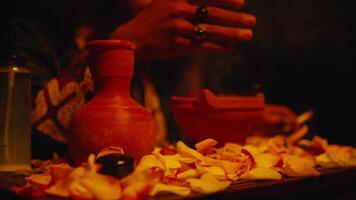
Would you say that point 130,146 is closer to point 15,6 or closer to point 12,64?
point 12,64

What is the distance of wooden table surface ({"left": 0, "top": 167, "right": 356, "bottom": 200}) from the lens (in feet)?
3.11

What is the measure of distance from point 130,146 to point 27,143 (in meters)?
0.44

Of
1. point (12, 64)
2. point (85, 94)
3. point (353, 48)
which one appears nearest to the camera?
point (12, 64)

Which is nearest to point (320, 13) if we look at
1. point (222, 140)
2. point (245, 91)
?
point (245, 91)

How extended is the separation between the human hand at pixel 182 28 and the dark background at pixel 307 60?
0.91 metres

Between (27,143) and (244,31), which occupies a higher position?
(244,31)

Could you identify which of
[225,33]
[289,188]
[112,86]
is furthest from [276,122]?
[112,86]

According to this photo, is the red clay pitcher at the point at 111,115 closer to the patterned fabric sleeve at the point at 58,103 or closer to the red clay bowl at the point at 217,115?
the red clay bowl at the point at 217,115

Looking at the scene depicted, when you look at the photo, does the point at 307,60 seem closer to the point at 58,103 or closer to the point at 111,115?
the point at 58,103

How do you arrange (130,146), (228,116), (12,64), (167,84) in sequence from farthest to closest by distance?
(167,84) < (228,116) < (12,64) < (130,146)

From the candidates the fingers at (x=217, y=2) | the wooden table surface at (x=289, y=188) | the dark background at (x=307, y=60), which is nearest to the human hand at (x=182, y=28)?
the fingers at (x=217, y=2)

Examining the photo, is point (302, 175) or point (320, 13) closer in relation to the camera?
point (302, 175)

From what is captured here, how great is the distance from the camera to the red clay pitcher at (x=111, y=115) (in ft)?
3.34

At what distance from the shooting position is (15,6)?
7.21 feet
